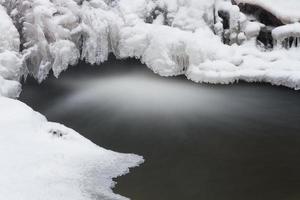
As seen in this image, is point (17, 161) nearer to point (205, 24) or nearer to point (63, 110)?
point (63, 110)

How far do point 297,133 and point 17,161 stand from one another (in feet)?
24.0

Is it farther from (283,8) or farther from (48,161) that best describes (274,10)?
(48,161)

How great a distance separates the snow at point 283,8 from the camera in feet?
58.7

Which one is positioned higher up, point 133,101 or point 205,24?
point 205,24

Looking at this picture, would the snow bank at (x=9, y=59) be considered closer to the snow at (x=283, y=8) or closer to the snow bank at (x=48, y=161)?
the snow bank at (x=48, y=161)

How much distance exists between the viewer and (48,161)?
456 inches

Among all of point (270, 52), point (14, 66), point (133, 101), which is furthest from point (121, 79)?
point (270, 52)

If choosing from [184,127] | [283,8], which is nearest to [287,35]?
[283,8]

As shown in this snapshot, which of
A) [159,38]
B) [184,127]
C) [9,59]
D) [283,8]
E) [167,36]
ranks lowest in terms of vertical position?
[184,127]

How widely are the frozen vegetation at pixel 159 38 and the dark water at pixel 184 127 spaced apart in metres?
0.52

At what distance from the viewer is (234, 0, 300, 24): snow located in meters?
17.9

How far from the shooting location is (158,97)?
16.0 metres

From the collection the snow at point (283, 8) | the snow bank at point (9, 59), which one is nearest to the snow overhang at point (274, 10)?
the snow at point (283, 8)

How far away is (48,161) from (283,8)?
36.0 ft
